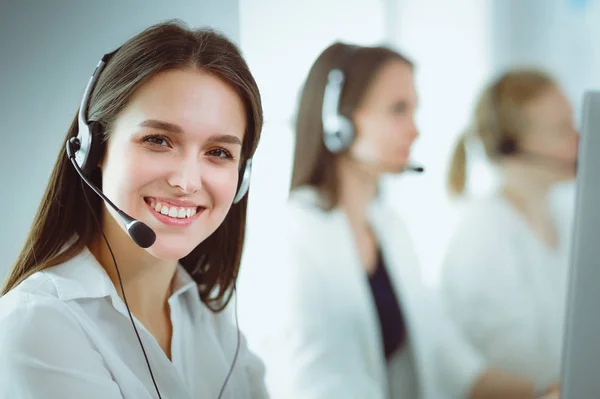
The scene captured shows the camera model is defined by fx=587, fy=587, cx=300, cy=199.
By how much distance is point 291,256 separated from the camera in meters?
1.29

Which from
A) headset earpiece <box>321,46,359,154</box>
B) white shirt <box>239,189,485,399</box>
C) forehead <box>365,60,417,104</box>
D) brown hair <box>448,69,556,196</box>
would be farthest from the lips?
brown hair <box>448,69,556,196</box>

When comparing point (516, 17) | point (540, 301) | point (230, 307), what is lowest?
point (540, 301)

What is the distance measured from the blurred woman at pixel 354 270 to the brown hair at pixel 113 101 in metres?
0.44

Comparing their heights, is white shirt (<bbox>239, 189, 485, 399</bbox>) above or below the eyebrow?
below

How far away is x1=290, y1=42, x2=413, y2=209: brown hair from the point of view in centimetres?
129

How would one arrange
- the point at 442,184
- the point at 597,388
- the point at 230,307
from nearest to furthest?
the point at 597,388, the point at 230,307, the point at 442,184

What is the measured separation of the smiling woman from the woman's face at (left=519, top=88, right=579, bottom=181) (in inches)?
49.0

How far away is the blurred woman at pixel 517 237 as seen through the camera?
5.37ft

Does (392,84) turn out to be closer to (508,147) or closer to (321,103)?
(321,103)

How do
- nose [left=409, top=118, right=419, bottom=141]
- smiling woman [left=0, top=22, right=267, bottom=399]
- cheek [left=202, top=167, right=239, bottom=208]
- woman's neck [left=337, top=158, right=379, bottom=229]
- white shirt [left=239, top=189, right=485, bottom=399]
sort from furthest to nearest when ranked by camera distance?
nose [left=409, top=118, right=419, bottom=141]
woman's neck [left=337, top=158, right=379, bottom=229]
white shirt [left=239, top=189, right=485, bottom=399]
cheek [left=202, top=167, right=239, bottom=208]
smiling woman [left=0, top=22, right=267, bottom=399]

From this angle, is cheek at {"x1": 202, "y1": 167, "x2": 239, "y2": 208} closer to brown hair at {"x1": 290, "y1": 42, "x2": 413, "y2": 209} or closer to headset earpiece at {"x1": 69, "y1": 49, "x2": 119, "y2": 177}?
headset earpiece at {"x1": 69, "y1": 49, "x2": 119, "y2": 177}

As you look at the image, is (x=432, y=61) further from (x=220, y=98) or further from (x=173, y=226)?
(x=173, y=226)

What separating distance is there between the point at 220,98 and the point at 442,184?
1008 mm

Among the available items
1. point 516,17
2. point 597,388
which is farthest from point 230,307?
point 516,17
